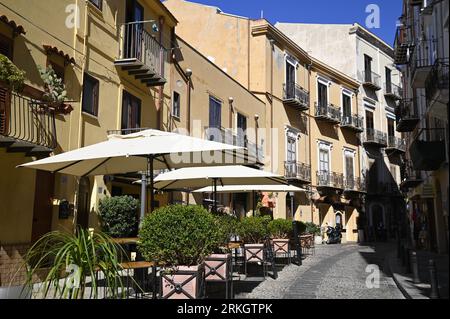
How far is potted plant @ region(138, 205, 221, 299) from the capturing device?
6172mm

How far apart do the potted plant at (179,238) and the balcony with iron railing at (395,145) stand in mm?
31856

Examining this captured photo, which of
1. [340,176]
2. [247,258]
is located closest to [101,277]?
[247,258]

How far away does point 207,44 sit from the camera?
25875 mm

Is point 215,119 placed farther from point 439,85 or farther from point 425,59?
point 439,85

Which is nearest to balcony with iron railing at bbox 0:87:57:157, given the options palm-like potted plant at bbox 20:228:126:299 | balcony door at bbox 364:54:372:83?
palm-like potted plant at bbox 20:228:126:299

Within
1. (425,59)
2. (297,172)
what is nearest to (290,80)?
(297,172)

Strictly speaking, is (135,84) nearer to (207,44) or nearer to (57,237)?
(57,237)

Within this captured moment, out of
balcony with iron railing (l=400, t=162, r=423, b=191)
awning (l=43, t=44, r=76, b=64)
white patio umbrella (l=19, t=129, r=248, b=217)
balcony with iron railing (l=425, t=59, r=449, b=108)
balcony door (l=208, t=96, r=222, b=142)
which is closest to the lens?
balcony with iron railing (l=425, t=59, r=449, b=108)

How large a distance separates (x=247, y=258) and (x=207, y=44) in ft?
58.4

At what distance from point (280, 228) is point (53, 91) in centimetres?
708

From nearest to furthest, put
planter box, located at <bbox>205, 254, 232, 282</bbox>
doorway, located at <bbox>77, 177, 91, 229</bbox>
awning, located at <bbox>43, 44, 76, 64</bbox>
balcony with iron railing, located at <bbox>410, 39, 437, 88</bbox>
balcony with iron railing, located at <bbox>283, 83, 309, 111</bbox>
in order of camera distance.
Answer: balcony with iron railing, located at <bbox>410, 39, 437, 88</bbox> < planter box, located at <bbox>205, 254, 232, 282</bbox> < awning, located at <bbox>43, 44, 76, 64</bbox> < doorway, located at <bbox>77, 177, 91, 229</bbox> < balcony with iron railing, located at <bbox>283, 83, 309, 111</bbox>

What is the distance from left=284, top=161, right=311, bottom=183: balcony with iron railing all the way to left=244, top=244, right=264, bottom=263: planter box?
16.3m

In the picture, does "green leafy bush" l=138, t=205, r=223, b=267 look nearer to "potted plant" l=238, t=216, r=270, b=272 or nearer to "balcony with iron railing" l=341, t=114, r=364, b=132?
"potted plant" l=238, t=216, r=270, b=272

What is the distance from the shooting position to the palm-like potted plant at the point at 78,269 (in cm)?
435
